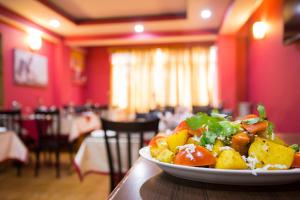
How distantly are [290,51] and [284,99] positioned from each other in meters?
0.59

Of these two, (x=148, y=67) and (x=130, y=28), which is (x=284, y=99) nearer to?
(x=130, y=28)

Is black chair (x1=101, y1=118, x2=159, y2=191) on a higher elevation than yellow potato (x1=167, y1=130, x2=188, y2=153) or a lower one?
lower

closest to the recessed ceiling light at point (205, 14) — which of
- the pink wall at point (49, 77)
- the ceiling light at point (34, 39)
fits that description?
the ceiling light at point (34, 39)

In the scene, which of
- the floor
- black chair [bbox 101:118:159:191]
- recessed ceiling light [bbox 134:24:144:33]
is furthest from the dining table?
recessed ceiling light [bbox 134:24:144:33]

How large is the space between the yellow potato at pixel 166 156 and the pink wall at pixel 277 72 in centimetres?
278

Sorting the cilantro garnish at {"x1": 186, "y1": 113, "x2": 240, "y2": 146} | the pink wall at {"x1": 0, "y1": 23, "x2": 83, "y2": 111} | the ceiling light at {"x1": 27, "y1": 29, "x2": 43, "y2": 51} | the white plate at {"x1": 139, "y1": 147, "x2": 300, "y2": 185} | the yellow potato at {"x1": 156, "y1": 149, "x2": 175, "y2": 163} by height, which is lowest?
the white plate at {"x1": 139, "y1": 147, "x2": 300, "y2": 185}

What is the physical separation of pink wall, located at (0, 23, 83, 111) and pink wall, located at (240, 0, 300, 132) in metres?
4.20

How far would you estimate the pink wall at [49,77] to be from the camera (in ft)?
15.6

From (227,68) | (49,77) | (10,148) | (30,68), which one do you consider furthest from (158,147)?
→ (49,77)

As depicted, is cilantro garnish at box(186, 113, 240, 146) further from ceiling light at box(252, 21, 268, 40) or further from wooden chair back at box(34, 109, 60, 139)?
ceiling light at box(252, 21, 268, 40)

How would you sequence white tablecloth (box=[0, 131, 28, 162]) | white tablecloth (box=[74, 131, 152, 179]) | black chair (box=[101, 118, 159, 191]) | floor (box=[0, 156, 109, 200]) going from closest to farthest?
black chair (box=[101, 118, 159, 191])
white tablecloth (box=[74, 131, 152, 179])
white tablecloth (box=[0, 131, 28, 162])
floor (box=[0, 156, 109, 200])

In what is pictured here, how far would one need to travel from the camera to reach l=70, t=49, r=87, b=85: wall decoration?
23.4ft

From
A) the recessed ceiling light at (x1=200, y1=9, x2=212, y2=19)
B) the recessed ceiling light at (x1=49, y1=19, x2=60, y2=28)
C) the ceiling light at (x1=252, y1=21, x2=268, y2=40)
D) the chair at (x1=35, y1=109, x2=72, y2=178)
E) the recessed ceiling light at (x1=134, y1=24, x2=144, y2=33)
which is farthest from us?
the recessed ceiling light at (x1=134, y1=24, x2=144, y2=33)

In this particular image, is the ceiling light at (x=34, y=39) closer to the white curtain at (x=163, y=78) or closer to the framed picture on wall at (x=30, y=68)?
the framed picture on wall at (x=30, y=68)
